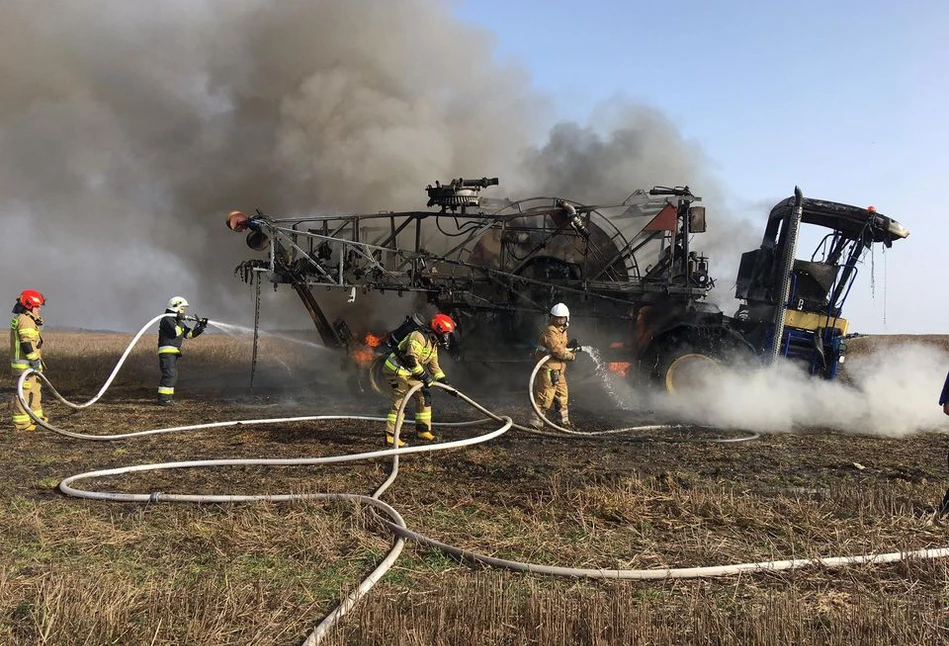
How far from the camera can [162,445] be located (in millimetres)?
7652

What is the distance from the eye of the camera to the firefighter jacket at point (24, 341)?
8.52 meters

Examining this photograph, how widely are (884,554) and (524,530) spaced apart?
2.14 m

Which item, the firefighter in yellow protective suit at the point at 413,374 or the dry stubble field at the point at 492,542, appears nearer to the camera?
the dry stubble field at the point at 492,542

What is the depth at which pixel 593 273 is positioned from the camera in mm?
12203

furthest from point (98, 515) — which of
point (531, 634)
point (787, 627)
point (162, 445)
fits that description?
point (787, 627)

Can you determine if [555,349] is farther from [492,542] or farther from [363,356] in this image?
[492,542]

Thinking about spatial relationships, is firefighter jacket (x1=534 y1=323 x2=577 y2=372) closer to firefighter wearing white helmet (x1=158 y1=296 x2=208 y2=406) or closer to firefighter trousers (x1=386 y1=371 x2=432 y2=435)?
firefighter trousers (x1=386 y1=371 x2=432 y2=435)

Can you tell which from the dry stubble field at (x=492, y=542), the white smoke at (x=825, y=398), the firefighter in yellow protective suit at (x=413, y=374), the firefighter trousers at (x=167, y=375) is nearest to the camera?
the dry stubble field at (x=492, y=542)

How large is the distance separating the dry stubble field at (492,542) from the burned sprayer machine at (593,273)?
126 inches

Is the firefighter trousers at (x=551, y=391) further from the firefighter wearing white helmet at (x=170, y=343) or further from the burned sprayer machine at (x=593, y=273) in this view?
the firefighter wearing white helmet at (x=170, y=343)

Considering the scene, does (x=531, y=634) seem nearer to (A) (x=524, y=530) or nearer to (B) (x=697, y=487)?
(A) (x=524, y=530)

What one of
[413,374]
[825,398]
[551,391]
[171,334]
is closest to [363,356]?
[171,334]

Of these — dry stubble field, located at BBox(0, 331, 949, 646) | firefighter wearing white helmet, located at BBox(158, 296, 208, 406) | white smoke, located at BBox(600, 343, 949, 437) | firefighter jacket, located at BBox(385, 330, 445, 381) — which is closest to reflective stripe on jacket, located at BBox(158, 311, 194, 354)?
firefighter wearing white helmet, located at BBox(158, 296, 208, 406)

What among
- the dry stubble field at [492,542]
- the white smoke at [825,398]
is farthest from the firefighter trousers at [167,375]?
the white smoke at [825,398]
